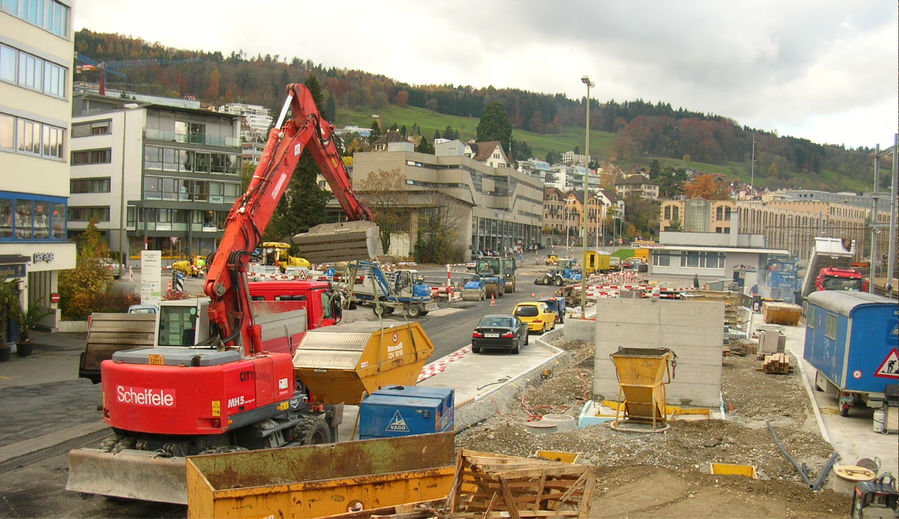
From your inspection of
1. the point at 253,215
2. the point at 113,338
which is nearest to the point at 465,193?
the point at 253,215

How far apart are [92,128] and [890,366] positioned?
67.4 meters

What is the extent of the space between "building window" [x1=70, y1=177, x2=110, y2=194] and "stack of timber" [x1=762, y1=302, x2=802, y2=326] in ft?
178

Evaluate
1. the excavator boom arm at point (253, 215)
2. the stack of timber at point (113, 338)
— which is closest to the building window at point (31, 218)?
the stack of timber at point (113, 338)

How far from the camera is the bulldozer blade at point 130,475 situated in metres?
9.91

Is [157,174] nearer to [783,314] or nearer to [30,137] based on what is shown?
[30,137]

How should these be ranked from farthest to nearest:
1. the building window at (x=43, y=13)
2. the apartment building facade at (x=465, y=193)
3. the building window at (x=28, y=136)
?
the apartment building facade at (x=465, y=193), the building window at (x=28, y=136), the building window at (x=43, y=13)

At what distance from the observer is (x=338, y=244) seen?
16.8 meters

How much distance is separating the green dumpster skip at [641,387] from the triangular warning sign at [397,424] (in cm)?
552

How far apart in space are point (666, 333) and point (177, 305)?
11.3m

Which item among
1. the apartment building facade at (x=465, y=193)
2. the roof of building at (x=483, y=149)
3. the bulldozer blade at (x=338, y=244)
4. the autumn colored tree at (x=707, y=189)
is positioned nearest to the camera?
the bulldozer blade at (x=338, y=244)

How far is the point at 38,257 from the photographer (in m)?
29.6

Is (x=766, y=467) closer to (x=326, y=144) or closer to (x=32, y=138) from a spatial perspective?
(x=326, y=144)

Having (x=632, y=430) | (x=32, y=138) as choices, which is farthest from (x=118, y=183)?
(x=632, y=430)

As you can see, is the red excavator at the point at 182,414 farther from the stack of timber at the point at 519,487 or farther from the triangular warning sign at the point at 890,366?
the triangular warning sign at the point at 890,366
